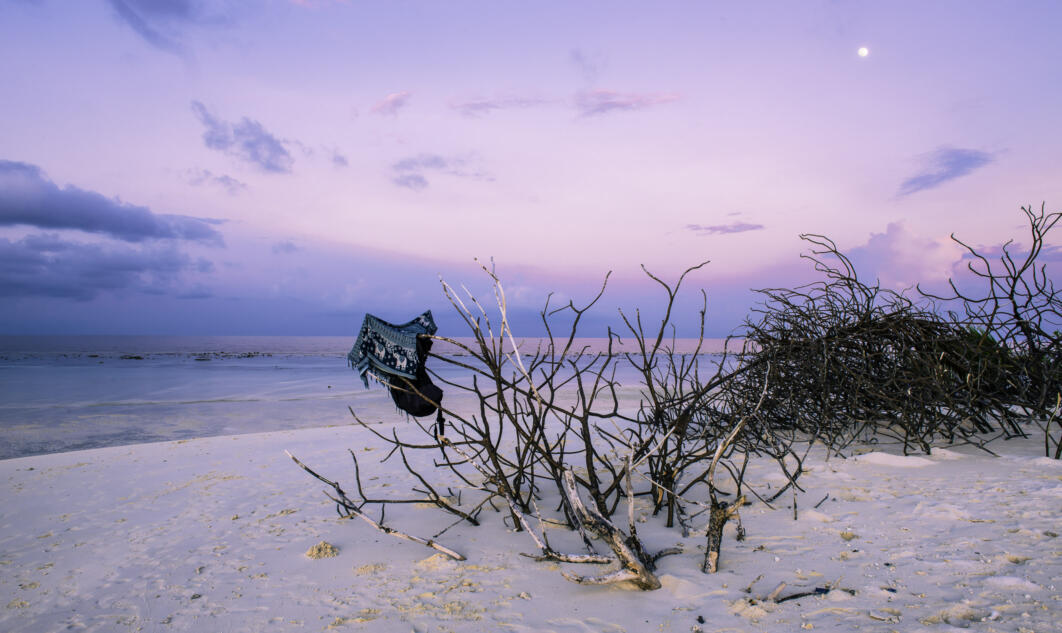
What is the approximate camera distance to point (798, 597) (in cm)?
195

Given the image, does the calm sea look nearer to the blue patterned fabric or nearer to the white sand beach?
the white sand beach

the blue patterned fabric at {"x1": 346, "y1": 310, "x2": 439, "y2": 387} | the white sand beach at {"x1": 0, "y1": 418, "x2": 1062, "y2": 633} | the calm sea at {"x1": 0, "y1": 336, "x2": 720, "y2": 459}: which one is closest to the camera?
the white sand beach at {"x1": 0, "y1": 418, "x2": 1062, "y2": 633}

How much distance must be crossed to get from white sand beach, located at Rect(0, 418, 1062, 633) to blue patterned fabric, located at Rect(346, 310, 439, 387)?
0.92 meters

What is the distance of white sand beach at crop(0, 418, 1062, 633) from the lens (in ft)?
6.22

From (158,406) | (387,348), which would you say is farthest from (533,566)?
(158,406)

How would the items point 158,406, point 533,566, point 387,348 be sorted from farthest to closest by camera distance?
1. point 158,406
2. point 387,348
3. point 533,566

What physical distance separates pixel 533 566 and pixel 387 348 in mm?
1749

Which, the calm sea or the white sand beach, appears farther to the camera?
the calm sea

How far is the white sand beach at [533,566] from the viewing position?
1896 millimetres

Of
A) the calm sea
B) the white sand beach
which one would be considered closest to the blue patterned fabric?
the white sand beach

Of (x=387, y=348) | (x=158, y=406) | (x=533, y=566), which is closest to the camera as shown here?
(x=533, y=566)

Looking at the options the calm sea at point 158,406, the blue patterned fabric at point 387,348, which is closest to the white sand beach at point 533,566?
the blue patterned fabric at point 387,348

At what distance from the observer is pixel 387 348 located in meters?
3.54

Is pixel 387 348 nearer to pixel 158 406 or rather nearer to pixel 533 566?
pixel 533 566
